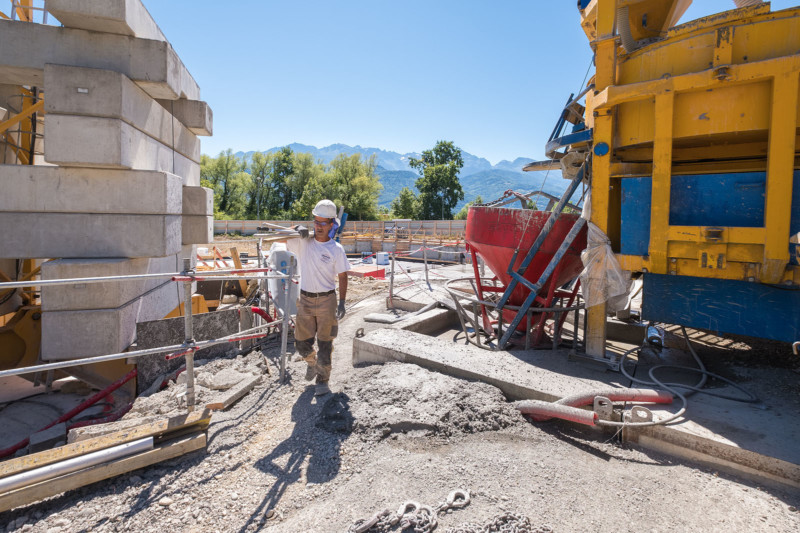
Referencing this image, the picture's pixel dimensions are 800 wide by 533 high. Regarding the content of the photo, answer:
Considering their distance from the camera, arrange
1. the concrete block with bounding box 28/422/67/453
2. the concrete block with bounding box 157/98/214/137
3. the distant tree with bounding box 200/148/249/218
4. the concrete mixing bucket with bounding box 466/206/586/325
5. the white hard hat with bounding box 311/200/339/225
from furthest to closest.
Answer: the distant tree with bounding box 200/148/249/218 → the concrete block with bounding box 157/98/214/137 → the concrete mixing bucket with bounding box 466/206/586/325 → the white hard hat with bounding box 311/200/339/225 → the concrete block with bounding box 28/422/67/453

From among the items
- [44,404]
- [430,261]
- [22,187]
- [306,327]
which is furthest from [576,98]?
[430,261]

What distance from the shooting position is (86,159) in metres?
4.41

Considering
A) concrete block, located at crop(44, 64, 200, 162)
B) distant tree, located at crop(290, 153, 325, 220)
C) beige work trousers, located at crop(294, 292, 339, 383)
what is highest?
distant tree, located at crop(290, 153, 325, 220)

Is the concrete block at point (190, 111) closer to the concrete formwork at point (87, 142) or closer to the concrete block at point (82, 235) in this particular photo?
the concrete formwork at point (87, 142)

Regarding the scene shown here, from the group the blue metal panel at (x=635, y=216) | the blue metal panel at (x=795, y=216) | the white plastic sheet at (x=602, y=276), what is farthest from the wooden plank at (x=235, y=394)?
the blue metal panel at (x=795, y=216)

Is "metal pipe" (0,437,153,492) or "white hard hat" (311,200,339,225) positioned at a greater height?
"white hard hat" (311,200,339,225)

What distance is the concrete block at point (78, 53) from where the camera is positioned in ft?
14.5

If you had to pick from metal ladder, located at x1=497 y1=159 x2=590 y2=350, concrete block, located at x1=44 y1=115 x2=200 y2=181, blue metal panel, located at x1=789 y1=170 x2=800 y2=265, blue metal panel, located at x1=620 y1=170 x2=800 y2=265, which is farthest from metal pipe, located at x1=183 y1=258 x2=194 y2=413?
blue metal panel, located at x1=789 y1=170 x2=800 y2=265

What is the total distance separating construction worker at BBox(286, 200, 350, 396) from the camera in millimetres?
4074

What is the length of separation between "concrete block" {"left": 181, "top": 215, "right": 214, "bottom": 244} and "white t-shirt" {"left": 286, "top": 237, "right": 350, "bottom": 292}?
3.02 meters

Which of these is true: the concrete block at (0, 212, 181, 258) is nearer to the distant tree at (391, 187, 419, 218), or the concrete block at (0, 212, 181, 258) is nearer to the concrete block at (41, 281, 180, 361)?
the concrete block at (41, 281, 180, 361)

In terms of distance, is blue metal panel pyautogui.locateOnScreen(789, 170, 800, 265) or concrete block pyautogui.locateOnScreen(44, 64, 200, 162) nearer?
blue metal panel pyautogui.locateOnScreen(789, 170, 800, 265)

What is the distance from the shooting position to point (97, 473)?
255cm

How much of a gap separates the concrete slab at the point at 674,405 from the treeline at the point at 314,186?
44959mm
